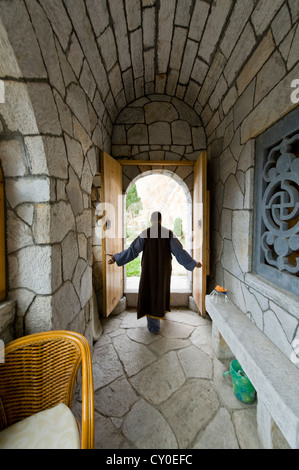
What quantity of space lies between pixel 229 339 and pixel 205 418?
0.60m

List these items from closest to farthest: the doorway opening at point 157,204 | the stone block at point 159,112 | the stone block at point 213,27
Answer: the stone block at point 213,27 < the stone block at point 159,112 < the doorway opening at point 157,204

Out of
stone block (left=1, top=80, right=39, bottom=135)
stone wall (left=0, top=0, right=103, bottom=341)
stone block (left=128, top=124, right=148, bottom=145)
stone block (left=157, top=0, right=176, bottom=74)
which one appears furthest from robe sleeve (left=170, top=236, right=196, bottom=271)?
stone block (left=157, top=0, right=176, bottom=74)

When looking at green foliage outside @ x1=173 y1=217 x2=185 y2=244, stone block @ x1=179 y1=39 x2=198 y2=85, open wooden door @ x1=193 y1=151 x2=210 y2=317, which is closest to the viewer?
stone block @ x1=179 y1=39 x2=198 y2=85

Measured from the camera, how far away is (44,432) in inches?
35.9

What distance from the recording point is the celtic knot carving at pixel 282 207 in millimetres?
1246

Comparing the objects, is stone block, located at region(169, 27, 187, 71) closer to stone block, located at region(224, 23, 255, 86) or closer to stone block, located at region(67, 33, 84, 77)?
stone block, located at region(224, 23, 255, 86)

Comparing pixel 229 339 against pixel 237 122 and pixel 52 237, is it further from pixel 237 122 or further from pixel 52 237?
pixel 237 122

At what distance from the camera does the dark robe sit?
2.39m

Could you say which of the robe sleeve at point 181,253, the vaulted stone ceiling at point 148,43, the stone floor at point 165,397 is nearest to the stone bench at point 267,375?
the stone floor at point 165,397

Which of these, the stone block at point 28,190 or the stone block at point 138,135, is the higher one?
the stone block at point 138,135

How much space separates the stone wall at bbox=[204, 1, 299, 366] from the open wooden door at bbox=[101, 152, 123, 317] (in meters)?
1.40

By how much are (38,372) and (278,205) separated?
189cm

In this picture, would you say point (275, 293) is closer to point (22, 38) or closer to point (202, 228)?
point (202, 228)

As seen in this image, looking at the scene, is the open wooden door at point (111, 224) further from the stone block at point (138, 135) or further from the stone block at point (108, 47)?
the stone block at point (108, 47)
